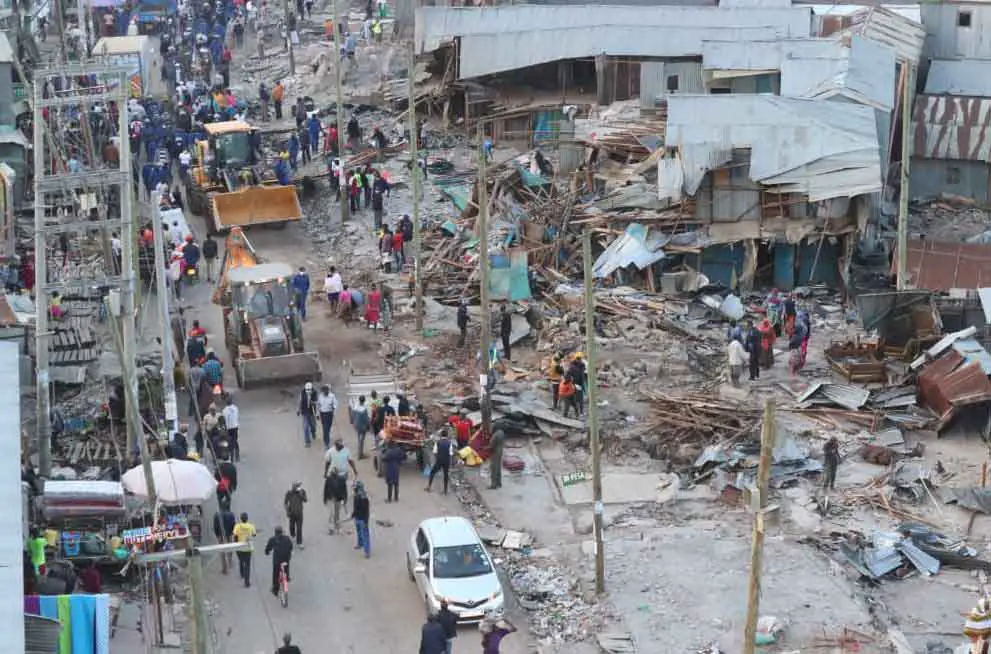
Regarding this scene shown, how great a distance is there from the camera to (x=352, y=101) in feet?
189

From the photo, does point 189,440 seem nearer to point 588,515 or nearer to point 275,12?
point 588,515

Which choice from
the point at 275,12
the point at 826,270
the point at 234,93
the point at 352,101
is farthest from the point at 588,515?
the point at 275,12

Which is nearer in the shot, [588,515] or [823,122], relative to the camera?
[588,515]

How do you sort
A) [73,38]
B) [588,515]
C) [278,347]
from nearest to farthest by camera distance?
1. [588,515]
2. [278,347]
3. [73,38]

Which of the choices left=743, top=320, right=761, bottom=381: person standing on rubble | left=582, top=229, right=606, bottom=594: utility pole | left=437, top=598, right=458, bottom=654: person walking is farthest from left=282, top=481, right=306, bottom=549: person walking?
left=743, top=320, right=761, bottom=381: person standing on rubble

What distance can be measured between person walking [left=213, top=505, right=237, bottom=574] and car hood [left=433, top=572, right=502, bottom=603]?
358 cm

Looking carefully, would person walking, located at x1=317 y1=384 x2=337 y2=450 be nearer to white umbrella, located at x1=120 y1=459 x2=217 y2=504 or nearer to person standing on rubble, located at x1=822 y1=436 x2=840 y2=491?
white umbrella, located at x1=120 y1=459 x2=217 y2=504

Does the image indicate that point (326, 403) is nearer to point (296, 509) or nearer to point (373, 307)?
point (296, 509)

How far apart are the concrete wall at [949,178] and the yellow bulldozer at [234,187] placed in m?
15.6

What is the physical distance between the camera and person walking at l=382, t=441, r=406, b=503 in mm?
31141

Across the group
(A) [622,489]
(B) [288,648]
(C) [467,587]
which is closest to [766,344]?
(A) [622,489]

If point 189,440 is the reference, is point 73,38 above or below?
above

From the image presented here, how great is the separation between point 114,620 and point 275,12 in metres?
47.8

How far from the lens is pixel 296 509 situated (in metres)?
29.5
